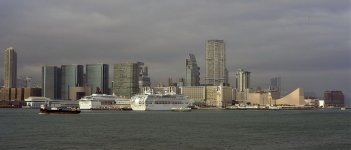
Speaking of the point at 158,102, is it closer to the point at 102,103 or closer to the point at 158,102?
the point at 158,102

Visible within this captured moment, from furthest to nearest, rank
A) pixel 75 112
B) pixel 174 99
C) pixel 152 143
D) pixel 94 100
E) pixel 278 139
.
Answer: pixel 94 100 → pixel 174 99 → pixel 75 112 → pixel 278 139 → pixel 152 143

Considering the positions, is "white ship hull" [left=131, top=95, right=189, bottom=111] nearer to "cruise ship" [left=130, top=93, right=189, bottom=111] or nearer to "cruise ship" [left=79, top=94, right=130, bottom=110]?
"cruise ship" [left=130, top=93, right=189, bottom=111]

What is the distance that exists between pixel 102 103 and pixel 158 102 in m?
25.4

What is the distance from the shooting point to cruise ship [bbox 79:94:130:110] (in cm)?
18262

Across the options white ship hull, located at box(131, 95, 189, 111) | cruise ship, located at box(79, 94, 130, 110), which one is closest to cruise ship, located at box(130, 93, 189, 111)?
white ship hull, located at box(131, 95, 189, 111)

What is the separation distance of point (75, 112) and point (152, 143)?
79654 millimetres

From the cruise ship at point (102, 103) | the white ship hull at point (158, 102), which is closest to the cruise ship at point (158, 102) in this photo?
the white ship hull at point (158, 102)

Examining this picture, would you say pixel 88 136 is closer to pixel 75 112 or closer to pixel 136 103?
pixel 75 112

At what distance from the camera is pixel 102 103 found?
184750 millimetres

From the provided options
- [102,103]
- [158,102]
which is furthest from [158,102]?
[102,103]

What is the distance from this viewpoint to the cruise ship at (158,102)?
166m

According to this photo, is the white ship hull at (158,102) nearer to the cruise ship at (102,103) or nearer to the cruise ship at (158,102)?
the cruise ship at (158,102)

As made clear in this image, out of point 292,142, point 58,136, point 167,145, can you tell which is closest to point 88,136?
point 58,136

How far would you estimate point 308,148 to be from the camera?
38375 mm
